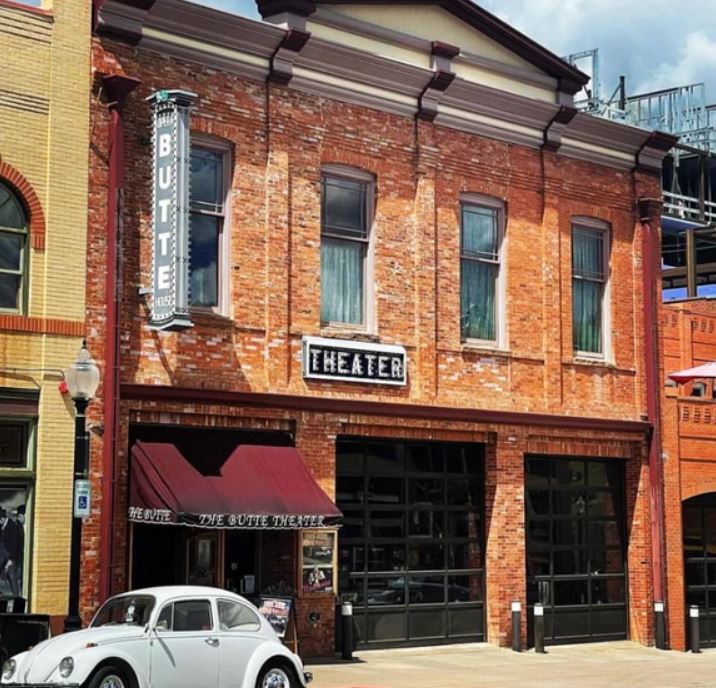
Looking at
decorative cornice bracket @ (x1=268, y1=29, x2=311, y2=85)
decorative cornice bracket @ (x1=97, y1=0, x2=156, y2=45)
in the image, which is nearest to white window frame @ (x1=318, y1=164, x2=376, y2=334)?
decorative cornice bracket @ (x1=268, y1=29, x2=311, y2=85)

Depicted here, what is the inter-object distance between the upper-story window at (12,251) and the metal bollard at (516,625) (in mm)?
10851

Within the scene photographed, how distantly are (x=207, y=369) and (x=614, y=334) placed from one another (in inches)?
394

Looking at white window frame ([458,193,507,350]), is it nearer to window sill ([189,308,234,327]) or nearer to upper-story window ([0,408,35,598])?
window sill ([189,308,234,327])

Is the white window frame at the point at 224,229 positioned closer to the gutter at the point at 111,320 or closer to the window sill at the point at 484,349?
the gutter at the point at 111,320

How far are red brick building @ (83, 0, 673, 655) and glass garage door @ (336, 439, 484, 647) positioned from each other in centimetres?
5

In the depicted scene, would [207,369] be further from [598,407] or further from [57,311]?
[598,407]

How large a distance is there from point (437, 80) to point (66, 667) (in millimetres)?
14133

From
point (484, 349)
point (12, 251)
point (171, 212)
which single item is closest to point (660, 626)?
point (484, 349)

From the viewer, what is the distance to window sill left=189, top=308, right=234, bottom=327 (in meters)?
22.4

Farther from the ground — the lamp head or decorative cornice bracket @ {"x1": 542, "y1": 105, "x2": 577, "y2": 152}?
decorative cornice bracket @ {"x1": 542, "y1": 105, "x2": 577, "y2": 152}

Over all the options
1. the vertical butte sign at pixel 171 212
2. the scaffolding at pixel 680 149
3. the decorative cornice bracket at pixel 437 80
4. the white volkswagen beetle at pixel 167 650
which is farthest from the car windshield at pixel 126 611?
the scaffolding at pixel 680 149

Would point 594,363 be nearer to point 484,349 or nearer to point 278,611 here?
point 484,349

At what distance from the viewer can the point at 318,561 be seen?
76.6 ft

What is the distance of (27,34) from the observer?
813 inches
